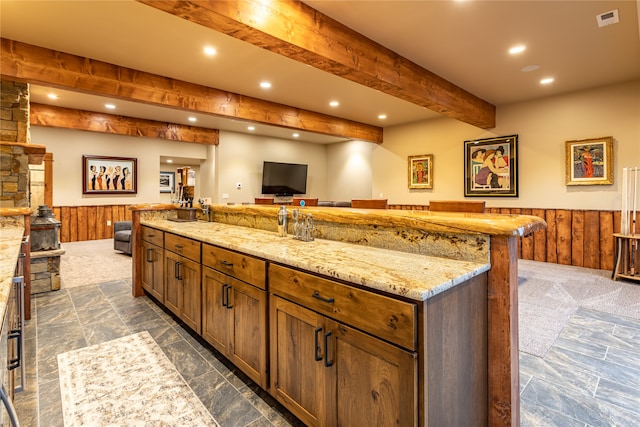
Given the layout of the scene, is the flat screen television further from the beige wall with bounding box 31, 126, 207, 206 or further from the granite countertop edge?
the granite countertop edge

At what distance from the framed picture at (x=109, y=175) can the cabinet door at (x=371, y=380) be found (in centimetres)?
780

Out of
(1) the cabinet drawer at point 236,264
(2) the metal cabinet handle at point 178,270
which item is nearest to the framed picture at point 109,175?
(2) the metal cabinet handle at point 178,270

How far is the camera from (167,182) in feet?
39.0

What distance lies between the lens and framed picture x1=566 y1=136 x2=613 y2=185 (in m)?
4.57

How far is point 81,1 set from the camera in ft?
8.68

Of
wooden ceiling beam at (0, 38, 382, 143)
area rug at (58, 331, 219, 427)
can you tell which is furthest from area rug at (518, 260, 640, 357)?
Result: wooden ceiling beam at (0, 38, 382, 143)

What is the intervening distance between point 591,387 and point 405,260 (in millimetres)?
1480

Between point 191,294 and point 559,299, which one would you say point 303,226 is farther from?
point 559,299

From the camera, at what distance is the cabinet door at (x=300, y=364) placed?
1.32 metres

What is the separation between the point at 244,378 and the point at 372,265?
119 centimetres

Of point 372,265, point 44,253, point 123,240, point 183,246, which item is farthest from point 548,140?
point 123,240

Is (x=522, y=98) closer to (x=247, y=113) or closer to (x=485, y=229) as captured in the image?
(x=247, y=113)

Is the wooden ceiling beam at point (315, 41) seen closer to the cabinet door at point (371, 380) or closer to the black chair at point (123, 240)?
the cabinet door at point (371, 380)

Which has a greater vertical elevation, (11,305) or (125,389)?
(11,305)
